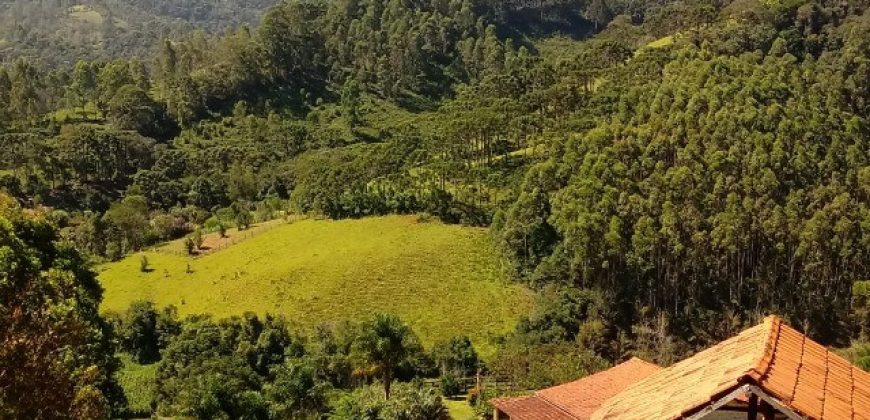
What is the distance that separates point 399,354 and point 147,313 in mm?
19167

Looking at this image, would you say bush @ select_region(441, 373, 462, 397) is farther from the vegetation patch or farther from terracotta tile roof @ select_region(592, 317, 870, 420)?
terracotta tile roof @ select_region(592, 317, 870, 420)

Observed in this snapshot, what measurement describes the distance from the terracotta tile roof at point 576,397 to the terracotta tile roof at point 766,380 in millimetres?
14915

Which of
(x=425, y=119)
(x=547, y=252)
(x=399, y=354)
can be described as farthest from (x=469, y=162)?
(x=399, y=354)

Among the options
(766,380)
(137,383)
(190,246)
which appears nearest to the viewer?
(766,380)

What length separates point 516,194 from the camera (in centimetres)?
5441

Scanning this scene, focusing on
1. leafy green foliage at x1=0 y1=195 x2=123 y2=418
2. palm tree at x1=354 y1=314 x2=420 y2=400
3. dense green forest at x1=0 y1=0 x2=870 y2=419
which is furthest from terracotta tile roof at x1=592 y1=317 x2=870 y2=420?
palm tree at x1=354 y1=314 x2=420 y2=400

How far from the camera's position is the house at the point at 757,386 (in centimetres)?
635

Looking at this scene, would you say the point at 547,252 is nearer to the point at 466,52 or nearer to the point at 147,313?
the point at 147,313

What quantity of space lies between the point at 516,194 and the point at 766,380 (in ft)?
158

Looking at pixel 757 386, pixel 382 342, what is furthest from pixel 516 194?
pixel 757 386

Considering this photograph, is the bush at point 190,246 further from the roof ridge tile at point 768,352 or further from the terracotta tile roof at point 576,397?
the roof ridge tile at point 768,352

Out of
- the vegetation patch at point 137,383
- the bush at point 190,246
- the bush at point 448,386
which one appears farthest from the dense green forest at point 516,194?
the vegetation patch at point 137,383

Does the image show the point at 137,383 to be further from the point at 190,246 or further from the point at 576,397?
the point at 576,397

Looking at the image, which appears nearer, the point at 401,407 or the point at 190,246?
the point at 401,407
